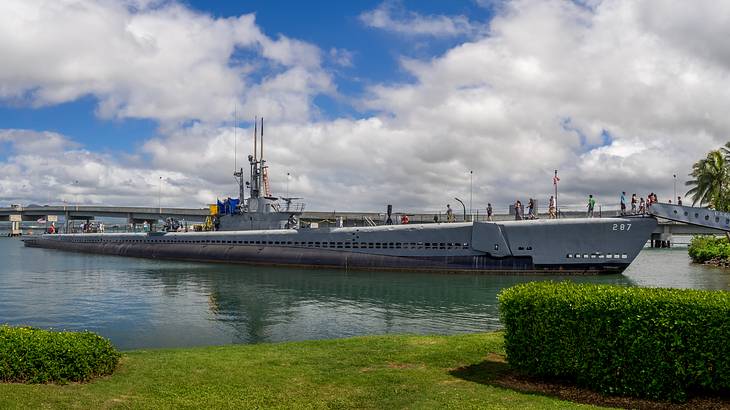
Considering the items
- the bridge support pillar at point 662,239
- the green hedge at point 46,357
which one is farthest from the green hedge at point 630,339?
the bridge support pillar at point 662,239

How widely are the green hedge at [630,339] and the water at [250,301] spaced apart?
10.2 meters

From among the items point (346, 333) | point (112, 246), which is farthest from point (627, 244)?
point (112, 246)

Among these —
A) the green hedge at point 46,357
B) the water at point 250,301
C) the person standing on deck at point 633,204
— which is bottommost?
the water at point 250,301

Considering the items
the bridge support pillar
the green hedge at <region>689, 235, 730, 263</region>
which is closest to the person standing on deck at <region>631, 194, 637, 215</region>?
the green hedge at <region>689, 235, 730, 263</region>

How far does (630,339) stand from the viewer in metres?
8.48

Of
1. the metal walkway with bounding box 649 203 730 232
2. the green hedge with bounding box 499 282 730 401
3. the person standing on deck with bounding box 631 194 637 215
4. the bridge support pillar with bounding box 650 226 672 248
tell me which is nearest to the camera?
the green hedge with bounding box 499 282 730 401

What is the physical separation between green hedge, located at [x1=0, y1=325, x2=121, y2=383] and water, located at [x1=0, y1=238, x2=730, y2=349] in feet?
27.7

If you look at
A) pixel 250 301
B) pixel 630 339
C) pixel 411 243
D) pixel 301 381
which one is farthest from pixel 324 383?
pixel 411 243

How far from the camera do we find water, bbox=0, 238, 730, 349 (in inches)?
787

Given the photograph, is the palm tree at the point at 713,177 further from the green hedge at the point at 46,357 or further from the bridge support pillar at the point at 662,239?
the green hedge at the point at 46,357

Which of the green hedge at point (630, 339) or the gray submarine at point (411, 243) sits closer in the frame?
the green hedge at point (630, 339)

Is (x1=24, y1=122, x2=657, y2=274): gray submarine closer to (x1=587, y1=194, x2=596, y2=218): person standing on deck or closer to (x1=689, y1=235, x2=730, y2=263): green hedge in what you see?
(x1=587, y1=194, x2=596, y2=218): person standing on deck

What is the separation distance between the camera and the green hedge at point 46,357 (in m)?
8.84

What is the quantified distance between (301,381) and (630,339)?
5436mm
